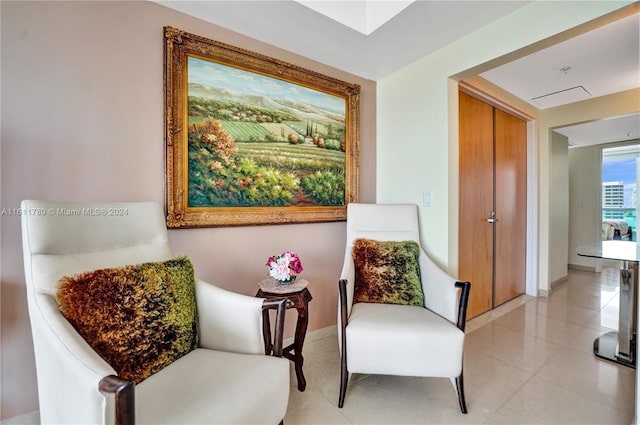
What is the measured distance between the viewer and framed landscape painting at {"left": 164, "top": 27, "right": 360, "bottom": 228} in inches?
62.3

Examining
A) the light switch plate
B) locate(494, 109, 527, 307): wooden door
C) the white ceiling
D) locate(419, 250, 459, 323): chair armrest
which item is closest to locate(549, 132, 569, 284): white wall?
locate(494, 109, 527, 307): wooden door

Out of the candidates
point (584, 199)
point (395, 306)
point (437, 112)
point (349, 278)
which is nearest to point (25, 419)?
point (349, 278)

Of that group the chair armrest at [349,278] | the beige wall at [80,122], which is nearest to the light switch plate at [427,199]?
the chair armrest at [349,278]

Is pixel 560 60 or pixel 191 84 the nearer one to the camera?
pixel 191 84

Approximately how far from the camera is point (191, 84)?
5.30ft

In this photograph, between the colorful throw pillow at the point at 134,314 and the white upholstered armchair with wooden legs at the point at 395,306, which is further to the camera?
the white upholstered armchair with wooden legs at the point at 395,306

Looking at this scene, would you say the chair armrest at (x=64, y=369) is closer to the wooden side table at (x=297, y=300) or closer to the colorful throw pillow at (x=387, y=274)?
the wooden side table at (x=297, y=300)

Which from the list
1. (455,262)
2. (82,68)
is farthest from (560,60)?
(82,68)

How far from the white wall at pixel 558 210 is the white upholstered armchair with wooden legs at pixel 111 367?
3631mm

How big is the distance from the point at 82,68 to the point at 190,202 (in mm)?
822

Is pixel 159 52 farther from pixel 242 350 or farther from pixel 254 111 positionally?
pixel 242 350

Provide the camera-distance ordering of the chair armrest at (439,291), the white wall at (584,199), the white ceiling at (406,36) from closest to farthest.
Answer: the chair armrest at (439,291) < the white ceiling at (406,36) < the white wall at (584,199)

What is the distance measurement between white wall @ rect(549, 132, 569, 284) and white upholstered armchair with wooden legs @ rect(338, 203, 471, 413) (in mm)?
2454

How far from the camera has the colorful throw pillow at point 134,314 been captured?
893mm
